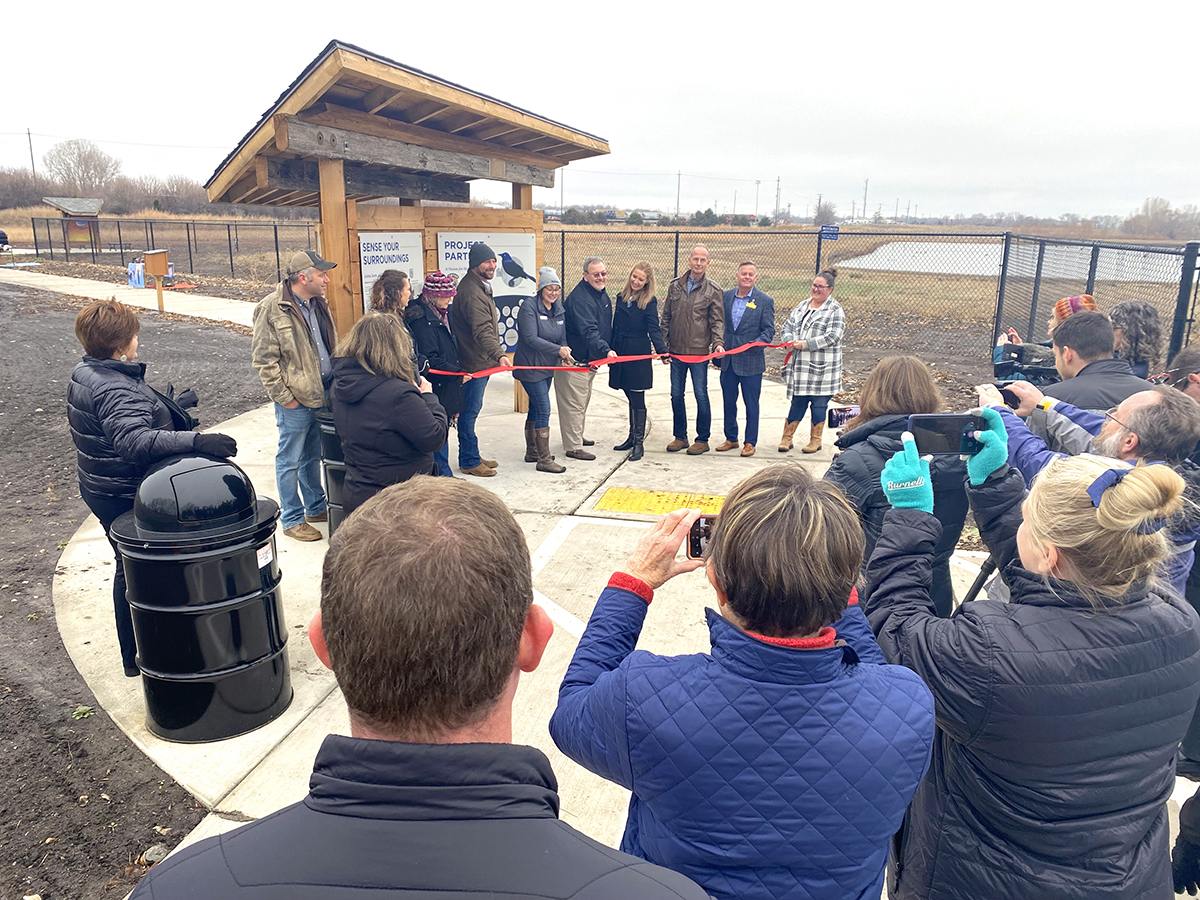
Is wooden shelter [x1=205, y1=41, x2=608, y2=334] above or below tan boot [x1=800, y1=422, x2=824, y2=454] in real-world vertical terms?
above

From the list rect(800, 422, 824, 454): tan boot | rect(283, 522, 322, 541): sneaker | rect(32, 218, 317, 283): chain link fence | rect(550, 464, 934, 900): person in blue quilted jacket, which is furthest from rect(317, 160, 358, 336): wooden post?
rect(32, 218, 317, 283): chain link fence

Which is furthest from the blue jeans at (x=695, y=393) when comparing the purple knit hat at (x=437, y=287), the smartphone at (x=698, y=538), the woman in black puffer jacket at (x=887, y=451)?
the smartphone at (x=698, y=538)

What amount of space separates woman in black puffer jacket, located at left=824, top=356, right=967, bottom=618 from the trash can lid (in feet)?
8.33

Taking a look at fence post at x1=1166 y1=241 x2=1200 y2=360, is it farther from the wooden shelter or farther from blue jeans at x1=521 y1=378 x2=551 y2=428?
the wooden shelter

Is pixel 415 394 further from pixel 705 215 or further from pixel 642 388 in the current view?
pixel 705 215

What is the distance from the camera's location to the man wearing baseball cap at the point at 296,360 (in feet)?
18.2

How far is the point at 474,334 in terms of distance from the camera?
7109 mm

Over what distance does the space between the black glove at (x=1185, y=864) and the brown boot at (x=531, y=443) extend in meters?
5.57

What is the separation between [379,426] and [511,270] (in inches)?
191

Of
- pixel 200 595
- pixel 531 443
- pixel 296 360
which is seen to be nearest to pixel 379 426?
pixel 200 595

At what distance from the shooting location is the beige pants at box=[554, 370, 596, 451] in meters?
7.81

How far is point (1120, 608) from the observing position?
1.82 metres

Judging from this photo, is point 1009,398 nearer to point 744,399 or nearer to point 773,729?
point 773,729

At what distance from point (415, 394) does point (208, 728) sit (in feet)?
6.19
